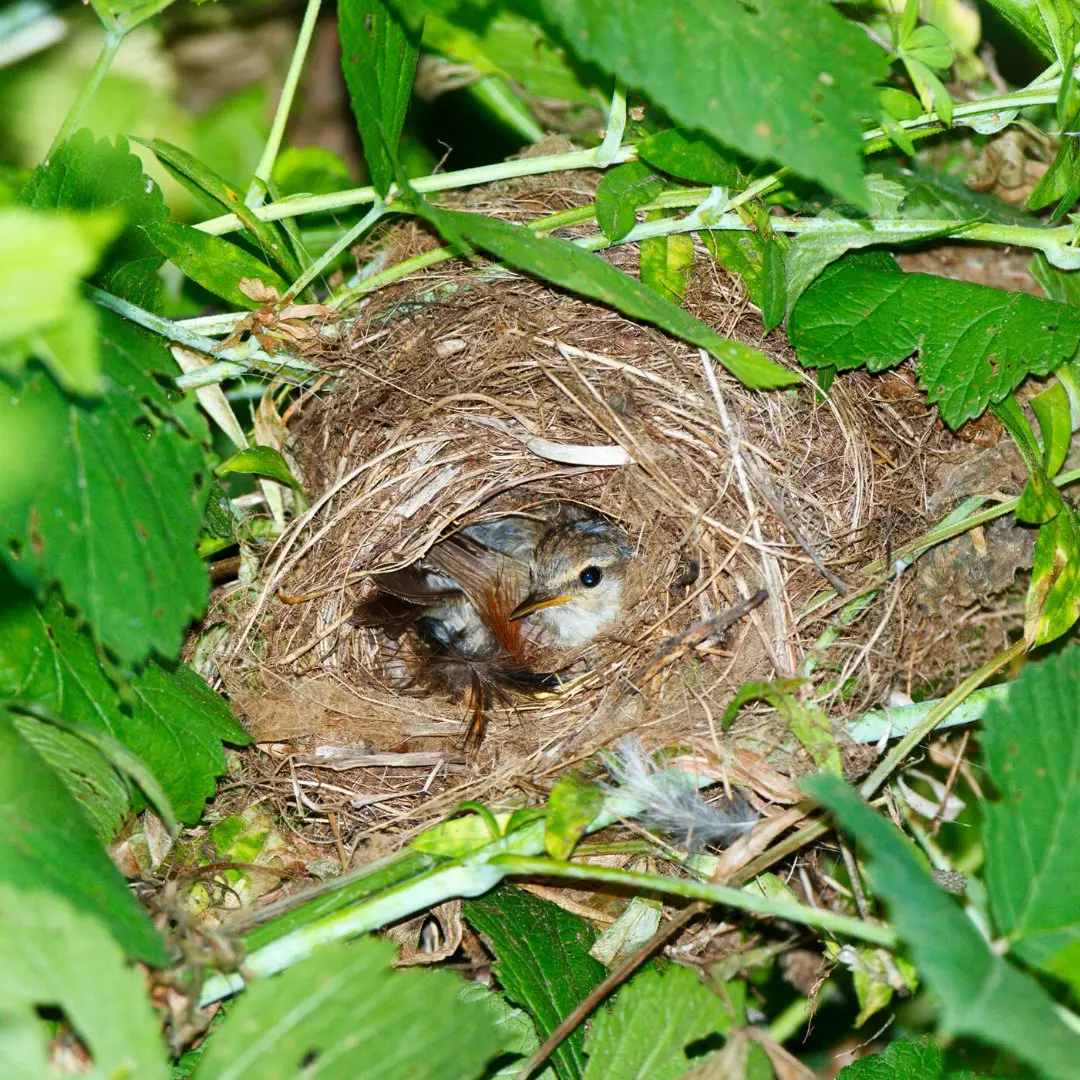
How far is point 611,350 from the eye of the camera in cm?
250

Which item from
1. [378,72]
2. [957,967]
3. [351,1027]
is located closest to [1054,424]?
[957,967]

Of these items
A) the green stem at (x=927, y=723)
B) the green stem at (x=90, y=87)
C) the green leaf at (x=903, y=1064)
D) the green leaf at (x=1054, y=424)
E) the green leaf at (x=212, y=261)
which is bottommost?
the green leaf at (x=903, y=1064)

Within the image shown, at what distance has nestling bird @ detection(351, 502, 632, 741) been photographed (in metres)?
3.12

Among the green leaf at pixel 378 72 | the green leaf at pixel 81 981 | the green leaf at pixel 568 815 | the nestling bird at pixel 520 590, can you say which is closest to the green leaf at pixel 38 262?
the green leaf at pixel 81 981

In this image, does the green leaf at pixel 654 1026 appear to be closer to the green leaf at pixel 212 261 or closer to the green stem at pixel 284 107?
the green leaf at pixel 212 261

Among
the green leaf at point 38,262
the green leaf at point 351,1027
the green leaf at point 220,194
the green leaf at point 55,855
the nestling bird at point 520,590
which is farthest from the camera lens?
the nestling bird at point 520,590

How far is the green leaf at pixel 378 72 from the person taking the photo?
1.83 metres

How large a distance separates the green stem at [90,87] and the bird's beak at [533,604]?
1785 millimetres

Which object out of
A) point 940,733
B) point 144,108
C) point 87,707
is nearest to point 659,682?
point 940,733

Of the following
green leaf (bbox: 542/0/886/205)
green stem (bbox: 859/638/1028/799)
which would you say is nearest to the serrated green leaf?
green leaf (bbox: 542/0/886/205)

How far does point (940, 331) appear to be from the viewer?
2277 mm

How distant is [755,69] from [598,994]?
60.9 inches

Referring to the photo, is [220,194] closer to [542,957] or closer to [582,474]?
[582,474]

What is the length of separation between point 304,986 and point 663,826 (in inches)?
34.3
